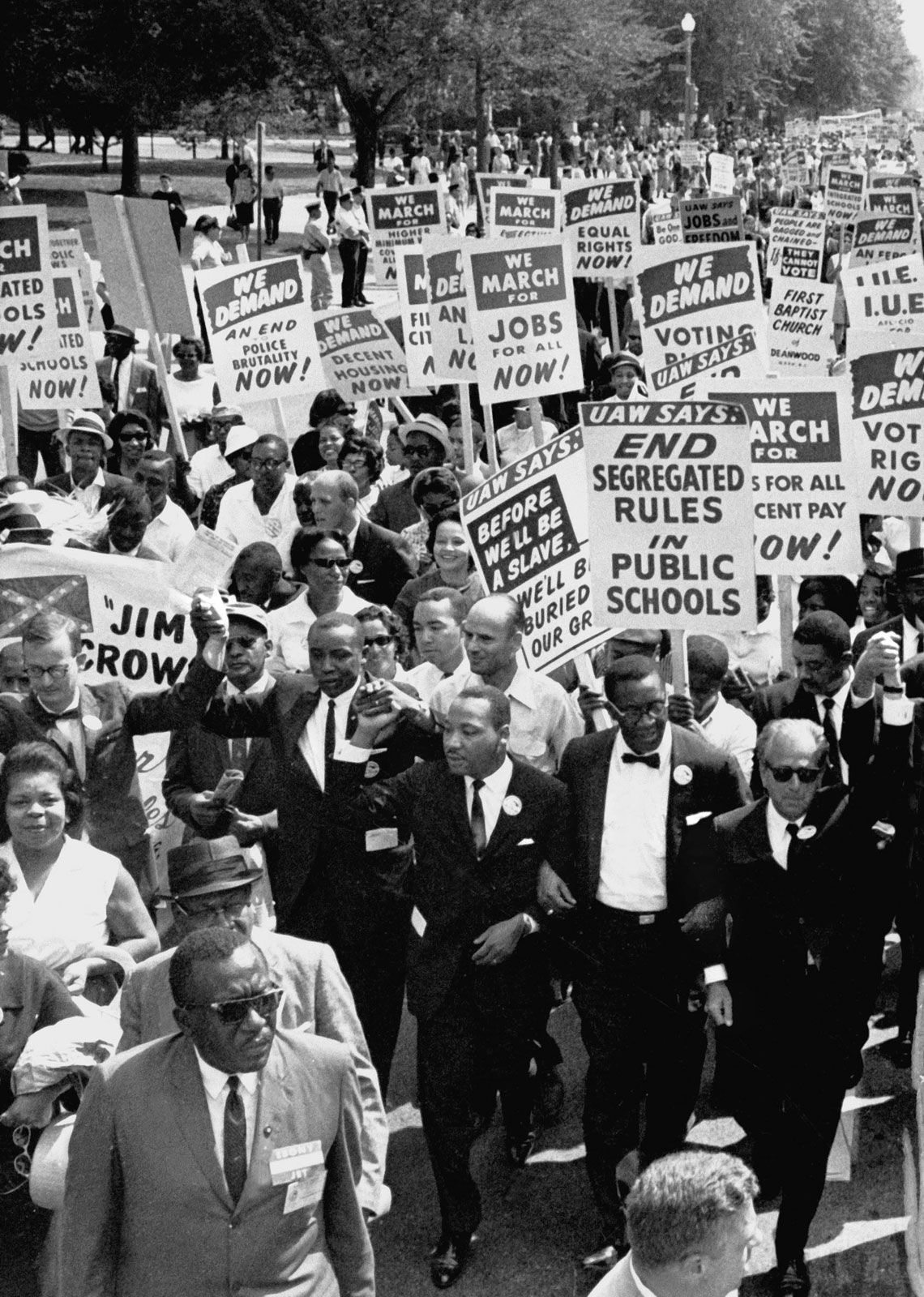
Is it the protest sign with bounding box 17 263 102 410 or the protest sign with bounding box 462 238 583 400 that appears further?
the protest sign with bounding box 17 263 102 410

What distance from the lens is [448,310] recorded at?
44.1 feet

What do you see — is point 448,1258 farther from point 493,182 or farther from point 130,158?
point 130,158

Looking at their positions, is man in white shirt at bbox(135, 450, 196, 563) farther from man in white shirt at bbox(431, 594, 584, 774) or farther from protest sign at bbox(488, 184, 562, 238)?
protest sign at bbox(488, 184, 562, 238)

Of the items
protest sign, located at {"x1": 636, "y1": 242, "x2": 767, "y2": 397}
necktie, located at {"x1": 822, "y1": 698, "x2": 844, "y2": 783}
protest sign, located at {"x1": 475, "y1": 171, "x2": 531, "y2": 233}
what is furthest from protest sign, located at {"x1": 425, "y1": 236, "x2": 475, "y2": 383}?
necktie, located at {"x1": 822, "y1": 698, "x2": 844, "y2": 783}

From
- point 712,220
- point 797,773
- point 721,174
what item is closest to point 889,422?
point 797,773

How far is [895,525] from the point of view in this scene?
35.6ft

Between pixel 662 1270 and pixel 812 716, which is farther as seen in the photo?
pixel 812 716

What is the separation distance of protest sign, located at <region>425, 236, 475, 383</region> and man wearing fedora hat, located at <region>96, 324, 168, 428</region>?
2816mm

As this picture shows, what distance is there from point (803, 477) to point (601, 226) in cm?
931

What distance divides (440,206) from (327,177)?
21.0 meters

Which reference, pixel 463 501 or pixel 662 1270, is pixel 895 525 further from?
pixel 662 1270

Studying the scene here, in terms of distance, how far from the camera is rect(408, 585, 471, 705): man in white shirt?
8023 millimetres

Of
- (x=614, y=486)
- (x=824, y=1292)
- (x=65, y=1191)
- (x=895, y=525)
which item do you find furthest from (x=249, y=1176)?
(x=895, y=525)

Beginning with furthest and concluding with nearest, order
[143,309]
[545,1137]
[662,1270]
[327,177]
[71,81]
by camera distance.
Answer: [71,81] < [327,177] < [143,309] < [545,1137] < [662,1270]
